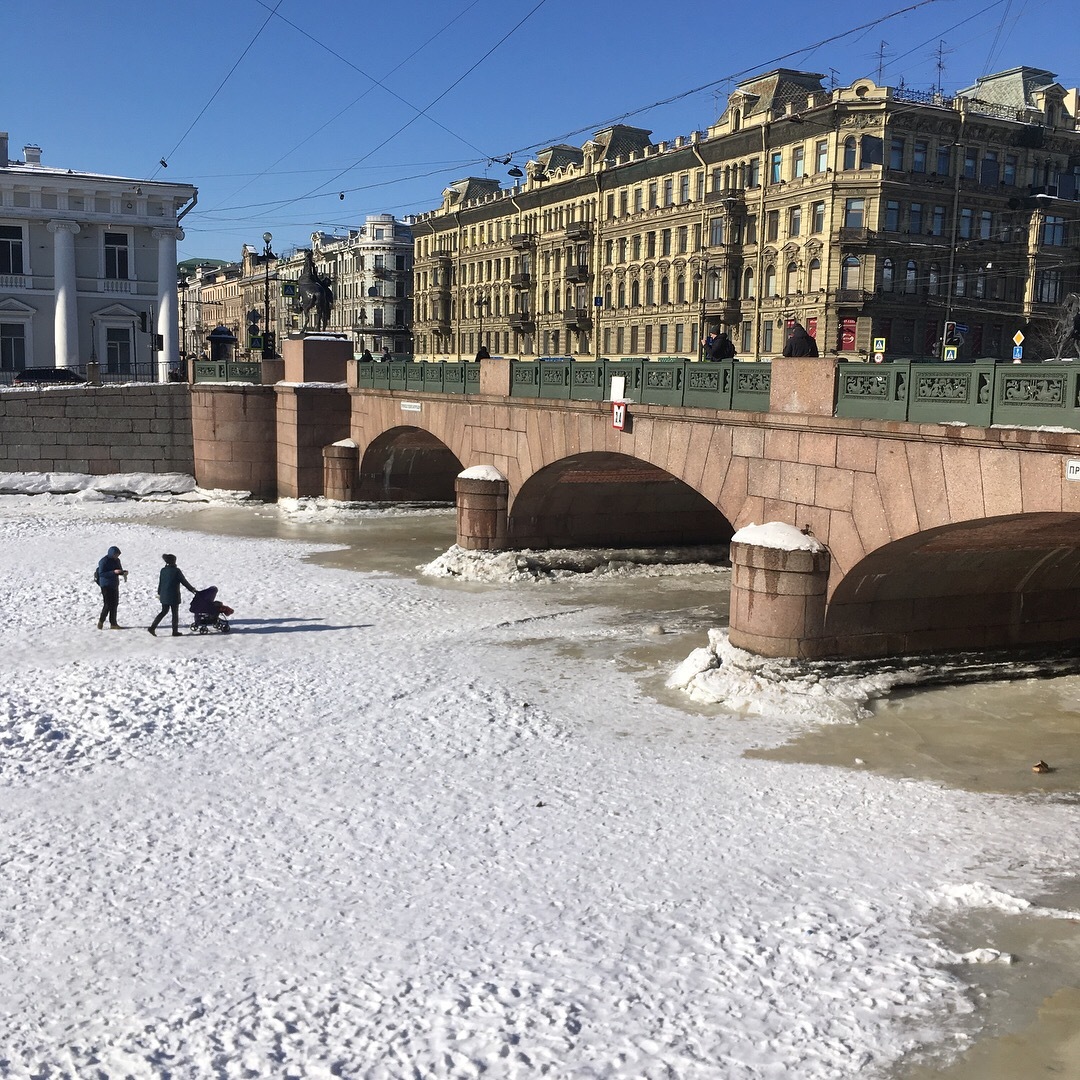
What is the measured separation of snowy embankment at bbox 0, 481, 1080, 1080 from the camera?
732 cm

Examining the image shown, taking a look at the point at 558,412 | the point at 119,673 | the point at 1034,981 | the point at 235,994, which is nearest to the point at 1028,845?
the point at 1034,981

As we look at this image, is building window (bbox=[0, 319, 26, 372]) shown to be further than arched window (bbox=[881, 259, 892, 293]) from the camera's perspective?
No

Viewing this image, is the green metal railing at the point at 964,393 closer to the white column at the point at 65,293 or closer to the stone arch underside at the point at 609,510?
the stone arch underside at the point at 609,510

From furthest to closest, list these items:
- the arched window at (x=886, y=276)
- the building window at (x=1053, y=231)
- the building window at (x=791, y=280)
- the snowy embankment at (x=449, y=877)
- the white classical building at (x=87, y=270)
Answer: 1. the building window at (x=1053, y=231)
2. the building window at (x=791, y=280)
3. the arched window at (x=886, y=276)
4. the white classical building at (x=87, y=270)
5. the snowy embankment at (x=449, y=877)

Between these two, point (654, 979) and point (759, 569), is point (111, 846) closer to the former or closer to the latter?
point (654, 979)

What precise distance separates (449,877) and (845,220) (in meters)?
42.0

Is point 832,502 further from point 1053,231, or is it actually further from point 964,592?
point 1053,231

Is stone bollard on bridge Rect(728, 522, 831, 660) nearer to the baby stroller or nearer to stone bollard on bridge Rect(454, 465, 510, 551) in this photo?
the baby stroller

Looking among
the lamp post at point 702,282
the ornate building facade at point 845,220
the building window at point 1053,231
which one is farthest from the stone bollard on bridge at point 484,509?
the building window at point 1053,231

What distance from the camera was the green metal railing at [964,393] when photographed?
38.4 ft

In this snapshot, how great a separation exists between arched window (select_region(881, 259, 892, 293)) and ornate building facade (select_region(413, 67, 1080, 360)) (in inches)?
2.3

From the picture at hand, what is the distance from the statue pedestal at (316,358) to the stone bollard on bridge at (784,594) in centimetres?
2031

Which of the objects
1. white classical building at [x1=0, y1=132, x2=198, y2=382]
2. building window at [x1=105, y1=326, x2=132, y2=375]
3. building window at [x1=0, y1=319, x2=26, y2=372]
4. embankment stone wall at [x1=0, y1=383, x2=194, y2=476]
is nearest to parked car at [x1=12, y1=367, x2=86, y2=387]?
embankment stone wall at [x1=0, y1=383, x2=194, y2=476]

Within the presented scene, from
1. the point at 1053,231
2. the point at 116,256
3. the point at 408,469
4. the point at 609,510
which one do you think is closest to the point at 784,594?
the point at 609,510
